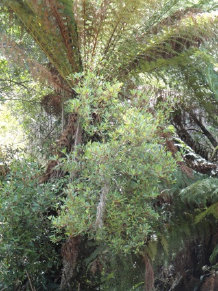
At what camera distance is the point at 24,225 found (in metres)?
3.49

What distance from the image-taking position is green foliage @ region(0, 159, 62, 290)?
11.0ft

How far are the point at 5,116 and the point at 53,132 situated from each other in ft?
5.86

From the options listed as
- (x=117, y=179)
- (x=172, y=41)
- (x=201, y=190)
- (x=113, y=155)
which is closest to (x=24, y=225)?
(x=117, y=179)

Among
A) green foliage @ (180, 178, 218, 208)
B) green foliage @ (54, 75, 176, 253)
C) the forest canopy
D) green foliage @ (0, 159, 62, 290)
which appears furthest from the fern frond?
green foliage @ (0, 159, 62, 290)

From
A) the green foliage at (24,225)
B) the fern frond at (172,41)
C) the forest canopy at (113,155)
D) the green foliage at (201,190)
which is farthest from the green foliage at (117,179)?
the fern frond at (172,41)

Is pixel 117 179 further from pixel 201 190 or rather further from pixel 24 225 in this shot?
pixel 24 225

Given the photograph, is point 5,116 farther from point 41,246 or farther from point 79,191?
point 79,191

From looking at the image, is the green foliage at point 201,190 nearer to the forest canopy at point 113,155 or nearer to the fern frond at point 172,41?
the forest canopy at point 113,155

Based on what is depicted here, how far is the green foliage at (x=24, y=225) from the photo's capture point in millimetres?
3346

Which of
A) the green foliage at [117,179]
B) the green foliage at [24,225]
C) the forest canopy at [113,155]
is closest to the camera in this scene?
the green foliage at [117,179]

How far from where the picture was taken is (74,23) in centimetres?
447

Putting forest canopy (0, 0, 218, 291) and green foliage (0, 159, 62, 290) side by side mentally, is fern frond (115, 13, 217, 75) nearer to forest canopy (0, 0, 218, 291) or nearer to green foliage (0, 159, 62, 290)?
forest canopy (0, 0, 218, 291)

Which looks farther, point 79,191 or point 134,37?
point 134,37

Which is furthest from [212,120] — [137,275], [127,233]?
[127,233]
